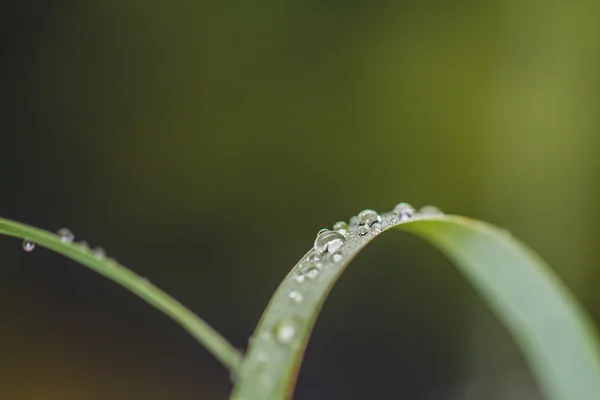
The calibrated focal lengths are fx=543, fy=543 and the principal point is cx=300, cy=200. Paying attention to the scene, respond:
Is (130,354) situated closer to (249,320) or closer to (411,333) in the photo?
(249,320)

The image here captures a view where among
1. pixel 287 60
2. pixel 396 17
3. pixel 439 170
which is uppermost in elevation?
pixel 396 17

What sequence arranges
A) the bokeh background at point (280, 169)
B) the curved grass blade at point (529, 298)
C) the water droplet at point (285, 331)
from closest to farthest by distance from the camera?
the water droplet at point (285, 331) < the curved grass blade at point (529, 298) < the bokeh background at point (280, 169)

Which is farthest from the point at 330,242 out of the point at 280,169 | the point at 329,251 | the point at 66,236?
the point at 280,169

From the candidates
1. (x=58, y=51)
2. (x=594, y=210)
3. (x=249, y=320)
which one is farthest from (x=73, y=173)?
(x=594, y=210)

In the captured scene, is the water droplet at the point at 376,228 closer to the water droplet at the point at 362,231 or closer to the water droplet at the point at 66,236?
the water droplet at the point at 362,231

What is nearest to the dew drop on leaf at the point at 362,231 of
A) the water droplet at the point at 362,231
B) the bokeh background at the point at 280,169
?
the water droplet at the point at 362,231

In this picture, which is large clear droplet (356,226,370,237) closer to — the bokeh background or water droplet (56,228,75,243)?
water droplet (56,228,75,243)

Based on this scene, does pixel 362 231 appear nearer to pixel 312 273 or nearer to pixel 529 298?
pixel 312 273

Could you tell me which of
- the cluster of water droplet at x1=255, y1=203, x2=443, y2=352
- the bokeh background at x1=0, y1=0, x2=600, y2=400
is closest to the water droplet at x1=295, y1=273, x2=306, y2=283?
the cluster of water droplet at x1=255, y1=203, x2=443, y2=352
